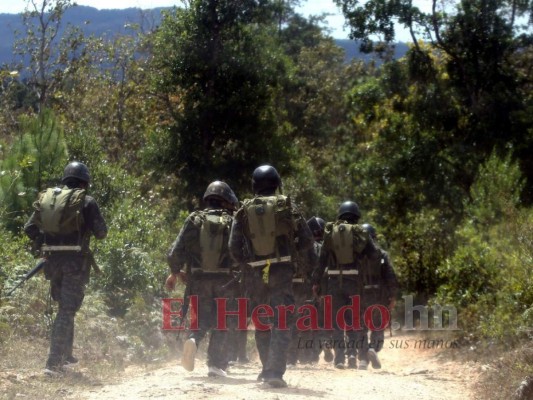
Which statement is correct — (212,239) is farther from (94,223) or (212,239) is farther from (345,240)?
(345,240)

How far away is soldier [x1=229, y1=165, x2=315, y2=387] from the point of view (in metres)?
8.64

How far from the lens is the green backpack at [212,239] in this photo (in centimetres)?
929

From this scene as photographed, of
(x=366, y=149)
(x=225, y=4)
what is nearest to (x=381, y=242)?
(x=366, y=149)

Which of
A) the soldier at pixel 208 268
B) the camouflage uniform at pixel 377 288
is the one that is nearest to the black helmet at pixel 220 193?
the soldier at pixel 208 268

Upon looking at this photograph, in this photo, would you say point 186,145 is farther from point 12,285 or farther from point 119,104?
point 12,285

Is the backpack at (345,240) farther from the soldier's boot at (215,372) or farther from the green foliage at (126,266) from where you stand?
the green foliage at (126,266)

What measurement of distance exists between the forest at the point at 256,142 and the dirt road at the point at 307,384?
35.9 inches

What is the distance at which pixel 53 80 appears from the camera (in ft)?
83.5

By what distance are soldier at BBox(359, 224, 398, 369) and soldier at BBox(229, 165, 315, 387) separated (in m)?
2.87

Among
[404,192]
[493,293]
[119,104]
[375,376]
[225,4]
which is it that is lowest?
[375,376]

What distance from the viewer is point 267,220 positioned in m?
8.64

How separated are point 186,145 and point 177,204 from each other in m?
1.35

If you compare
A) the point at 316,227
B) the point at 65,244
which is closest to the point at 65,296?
the point at 65,244

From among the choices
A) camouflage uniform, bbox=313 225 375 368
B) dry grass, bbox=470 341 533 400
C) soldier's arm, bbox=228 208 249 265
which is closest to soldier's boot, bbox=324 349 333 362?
camouflage uniform, bbox=313 225 375 368
